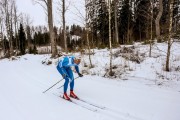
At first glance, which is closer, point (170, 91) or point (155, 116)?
point (155, 116)

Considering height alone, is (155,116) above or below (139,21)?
below

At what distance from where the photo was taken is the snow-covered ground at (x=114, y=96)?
16.2ft

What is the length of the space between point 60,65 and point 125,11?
27015mm

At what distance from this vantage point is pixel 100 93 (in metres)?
6.84

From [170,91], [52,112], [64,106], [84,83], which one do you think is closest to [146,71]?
Result: [170,91]

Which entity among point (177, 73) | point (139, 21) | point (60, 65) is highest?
point (139, 21)

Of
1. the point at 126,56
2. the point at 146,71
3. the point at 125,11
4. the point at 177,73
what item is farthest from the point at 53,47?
the point at 125,11

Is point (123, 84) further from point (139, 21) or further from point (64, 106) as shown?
point (139, 21)

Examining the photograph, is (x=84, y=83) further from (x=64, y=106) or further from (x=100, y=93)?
(x=64, y=106)

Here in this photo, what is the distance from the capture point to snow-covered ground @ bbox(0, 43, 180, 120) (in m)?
4.93

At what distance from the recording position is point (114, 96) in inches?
252

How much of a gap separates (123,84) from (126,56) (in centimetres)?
353

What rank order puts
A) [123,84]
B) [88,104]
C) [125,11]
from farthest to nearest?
[125,11] < [123,84] < [88,104]

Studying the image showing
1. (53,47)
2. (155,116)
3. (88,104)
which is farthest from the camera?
(53,47)
